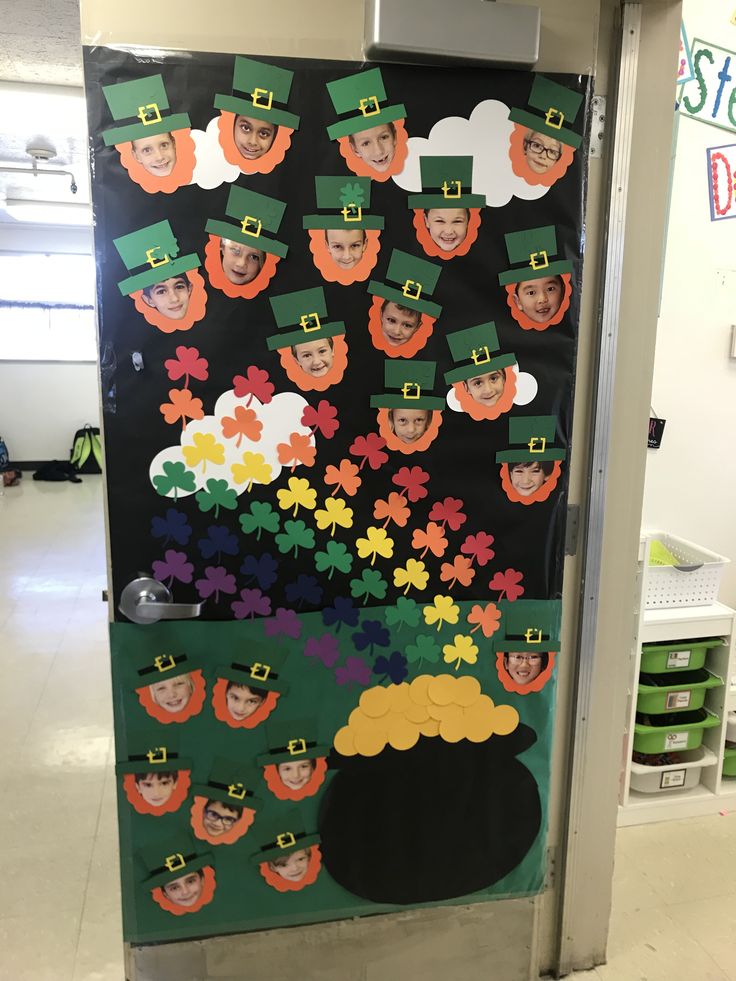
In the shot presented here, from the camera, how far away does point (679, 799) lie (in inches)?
98.5

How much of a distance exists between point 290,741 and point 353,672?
0.65 ft

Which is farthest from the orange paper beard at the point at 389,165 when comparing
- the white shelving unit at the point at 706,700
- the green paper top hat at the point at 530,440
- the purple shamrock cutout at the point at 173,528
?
the white shelving unit at the point at 706,700

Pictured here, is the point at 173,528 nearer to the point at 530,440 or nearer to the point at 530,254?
the point at 530,440

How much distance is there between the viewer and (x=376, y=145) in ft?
4.60

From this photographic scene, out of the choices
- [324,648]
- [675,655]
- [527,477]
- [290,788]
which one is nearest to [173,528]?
[324,648]

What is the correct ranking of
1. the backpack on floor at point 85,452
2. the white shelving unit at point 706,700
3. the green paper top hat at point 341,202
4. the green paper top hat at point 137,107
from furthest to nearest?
the backpack on floor at point 85,452
the white shelving unit at point 706,700
the green paper top hat at point 341,202
the green paper top hat at point 137,107

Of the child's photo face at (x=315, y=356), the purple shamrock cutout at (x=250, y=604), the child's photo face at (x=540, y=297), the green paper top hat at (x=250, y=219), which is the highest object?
the green paper top hat at (x=250, y=219)

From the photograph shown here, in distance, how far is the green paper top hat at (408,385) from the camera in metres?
1.50

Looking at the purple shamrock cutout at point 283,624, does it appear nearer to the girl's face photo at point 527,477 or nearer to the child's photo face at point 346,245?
the girl's face photo at point 527,477

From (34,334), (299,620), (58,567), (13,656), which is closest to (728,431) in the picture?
(299,620)

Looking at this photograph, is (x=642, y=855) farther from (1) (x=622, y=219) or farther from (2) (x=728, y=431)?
(1) (x=622, y=219)

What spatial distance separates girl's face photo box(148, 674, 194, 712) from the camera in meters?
1.51

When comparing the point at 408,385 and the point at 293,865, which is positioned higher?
the point at 408,385

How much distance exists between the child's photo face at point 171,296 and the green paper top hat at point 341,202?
0.25 metres
